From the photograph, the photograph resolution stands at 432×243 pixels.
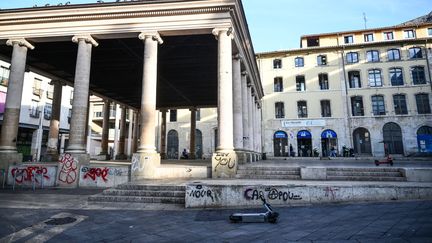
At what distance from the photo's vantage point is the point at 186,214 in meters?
6.99

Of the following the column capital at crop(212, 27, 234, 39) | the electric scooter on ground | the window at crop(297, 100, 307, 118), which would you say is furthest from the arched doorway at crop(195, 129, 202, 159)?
the electric scooter on ground

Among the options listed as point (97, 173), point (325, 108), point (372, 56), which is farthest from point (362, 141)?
point (97, 173)

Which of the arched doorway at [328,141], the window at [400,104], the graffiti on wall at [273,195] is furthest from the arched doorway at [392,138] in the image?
the graffiti on wall at [273,195]

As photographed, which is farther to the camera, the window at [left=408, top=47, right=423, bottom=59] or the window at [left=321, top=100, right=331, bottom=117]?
the window at [left=321, top=100, right=331, bottom=117]

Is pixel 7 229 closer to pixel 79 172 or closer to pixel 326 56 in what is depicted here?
pixel 79 172

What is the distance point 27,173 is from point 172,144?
27.6 meters

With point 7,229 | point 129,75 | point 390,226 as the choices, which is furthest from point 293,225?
point 129,75

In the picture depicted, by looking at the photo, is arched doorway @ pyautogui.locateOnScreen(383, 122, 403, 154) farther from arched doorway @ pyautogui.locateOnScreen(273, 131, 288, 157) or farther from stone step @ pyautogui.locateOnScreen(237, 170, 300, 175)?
stone step @ pyautogui.locateOnScreen(237, 170, 300, 175)

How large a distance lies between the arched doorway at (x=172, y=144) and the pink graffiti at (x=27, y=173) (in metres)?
27.1

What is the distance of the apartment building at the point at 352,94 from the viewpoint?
32.1m

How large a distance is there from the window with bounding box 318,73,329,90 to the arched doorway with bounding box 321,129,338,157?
594cm

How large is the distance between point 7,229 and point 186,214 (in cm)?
404

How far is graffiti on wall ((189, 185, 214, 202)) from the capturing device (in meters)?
7.66

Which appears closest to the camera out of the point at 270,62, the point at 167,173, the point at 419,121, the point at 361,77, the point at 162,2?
the point at 167,173
